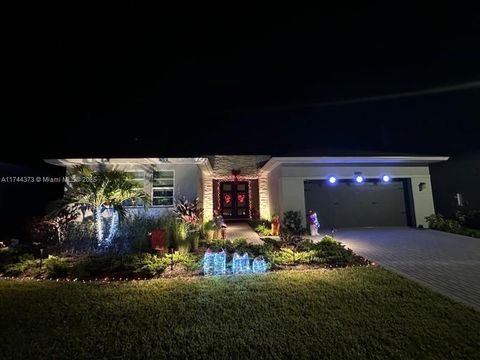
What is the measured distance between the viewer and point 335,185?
11.8 m

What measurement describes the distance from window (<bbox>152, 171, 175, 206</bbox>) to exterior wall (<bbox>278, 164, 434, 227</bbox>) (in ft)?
15.8

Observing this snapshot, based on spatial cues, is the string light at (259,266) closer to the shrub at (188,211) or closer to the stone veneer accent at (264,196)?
the shrub at (188,211)

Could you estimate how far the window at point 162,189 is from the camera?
34.9ft

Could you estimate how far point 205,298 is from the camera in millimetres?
4012

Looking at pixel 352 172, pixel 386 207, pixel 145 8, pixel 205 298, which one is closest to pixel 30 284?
pixel 205 298

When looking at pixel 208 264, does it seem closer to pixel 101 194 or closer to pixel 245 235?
pixel 101 194

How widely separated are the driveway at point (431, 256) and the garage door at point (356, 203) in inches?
58.4

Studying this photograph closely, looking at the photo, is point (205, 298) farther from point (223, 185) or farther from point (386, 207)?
point (223, 185)

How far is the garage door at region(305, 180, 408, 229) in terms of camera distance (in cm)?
1163

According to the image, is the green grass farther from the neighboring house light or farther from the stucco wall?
the neighboring house light

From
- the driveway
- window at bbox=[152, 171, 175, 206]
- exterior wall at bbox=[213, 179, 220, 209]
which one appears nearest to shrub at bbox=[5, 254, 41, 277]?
window at bbox=[152, 171, 175, 206]

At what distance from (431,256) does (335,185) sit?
5.70m

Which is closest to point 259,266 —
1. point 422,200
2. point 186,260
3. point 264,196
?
point 186,260

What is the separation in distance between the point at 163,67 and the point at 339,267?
6897mm
